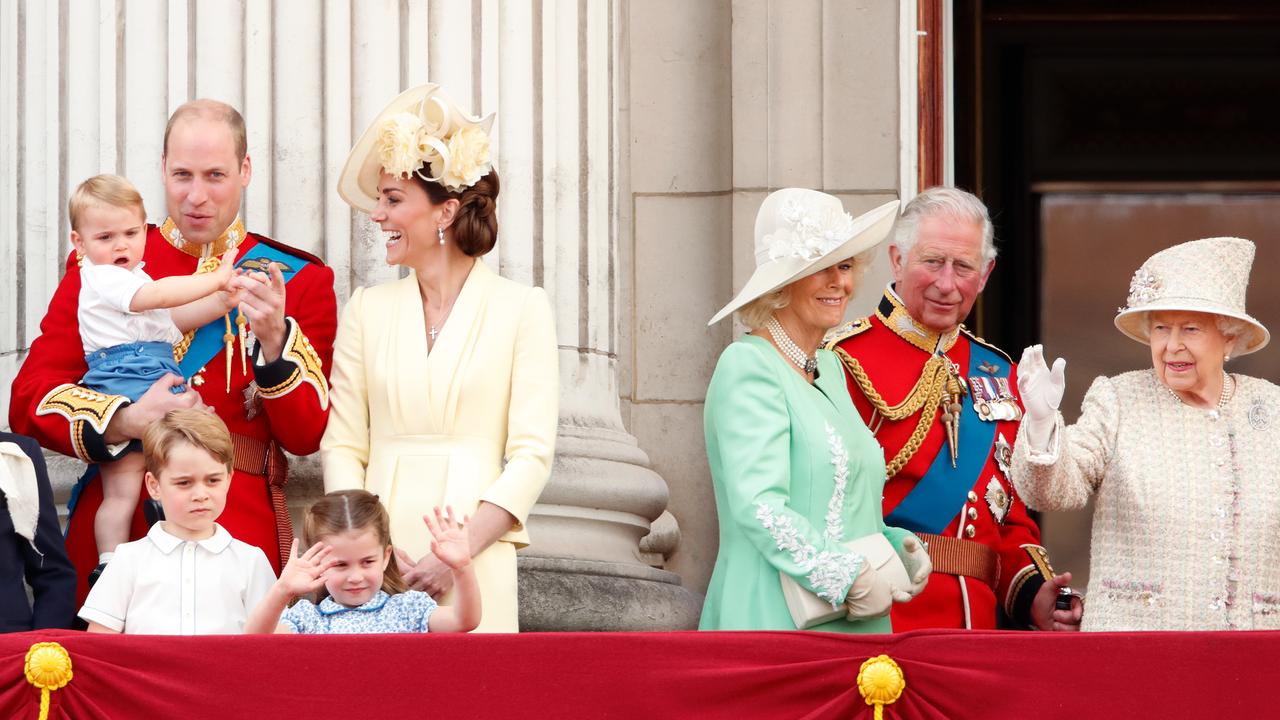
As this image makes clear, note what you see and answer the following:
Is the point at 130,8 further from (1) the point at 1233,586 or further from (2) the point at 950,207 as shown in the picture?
(1) the point at 1233,586

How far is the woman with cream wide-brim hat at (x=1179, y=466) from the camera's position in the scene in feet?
16.7

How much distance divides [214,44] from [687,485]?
2.00m

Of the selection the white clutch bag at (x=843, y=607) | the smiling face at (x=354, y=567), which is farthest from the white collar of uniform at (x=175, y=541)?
the white clutch bag at (x=843, y=607)

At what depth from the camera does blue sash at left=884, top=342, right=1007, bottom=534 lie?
567 cm

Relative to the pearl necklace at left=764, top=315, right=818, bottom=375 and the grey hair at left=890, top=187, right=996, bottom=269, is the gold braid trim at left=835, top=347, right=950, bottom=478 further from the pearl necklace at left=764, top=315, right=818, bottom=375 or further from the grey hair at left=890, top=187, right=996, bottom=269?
the pearl necklace at left=764, top=315, right=818, bottom=375

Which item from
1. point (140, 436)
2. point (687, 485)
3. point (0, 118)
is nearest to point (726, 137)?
point (687, 485)

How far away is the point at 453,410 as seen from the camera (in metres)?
5.08

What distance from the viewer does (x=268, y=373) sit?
16.8 feet

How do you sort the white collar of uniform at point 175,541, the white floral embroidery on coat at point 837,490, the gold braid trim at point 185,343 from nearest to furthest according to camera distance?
1. the white collar of uniform at point 175,541
2. the white floral embroidery on coat at point 837,490
3. the gold braid trim at point 185,343

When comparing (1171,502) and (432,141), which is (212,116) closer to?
(432,141)

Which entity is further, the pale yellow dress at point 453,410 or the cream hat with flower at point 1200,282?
the cream hat with flower at point 1200,282

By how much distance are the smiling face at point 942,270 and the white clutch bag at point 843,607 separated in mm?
919

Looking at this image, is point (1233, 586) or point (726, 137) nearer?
point (1233, 586)

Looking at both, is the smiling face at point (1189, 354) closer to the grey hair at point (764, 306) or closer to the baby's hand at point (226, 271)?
the grey hair at point (764, 306)
